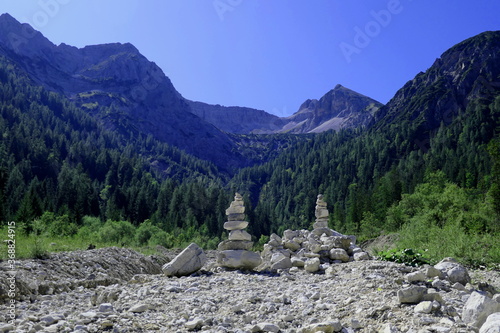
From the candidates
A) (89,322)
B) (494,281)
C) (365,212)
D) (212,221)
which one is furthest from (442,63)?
(89,322)

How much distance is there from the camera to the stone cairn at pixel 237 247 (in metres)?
17.3

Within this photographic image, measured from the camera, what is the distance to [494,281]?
1611cm

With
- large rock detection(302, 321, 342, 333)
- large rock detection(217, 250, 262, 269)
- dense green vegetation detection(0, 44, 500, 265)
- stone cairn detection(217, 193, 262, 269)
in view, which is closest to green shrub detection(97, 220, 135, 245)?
dense green vegetation detection(0, 44, 500, 265)

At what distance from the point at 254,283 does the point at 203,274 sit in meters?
3.31

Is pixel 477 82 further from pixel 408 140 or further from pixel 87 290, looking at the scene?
pixel 87 290

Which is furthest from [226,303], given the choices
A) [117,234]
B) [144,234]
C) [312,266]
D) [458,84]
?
[458,84]

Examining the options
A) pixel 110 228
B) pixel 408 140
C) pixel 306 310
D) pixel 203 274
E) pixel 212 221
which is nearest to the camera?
pixel 306 310

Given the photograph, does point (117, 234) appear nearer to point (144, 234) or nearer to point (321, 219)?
point (144, 234)

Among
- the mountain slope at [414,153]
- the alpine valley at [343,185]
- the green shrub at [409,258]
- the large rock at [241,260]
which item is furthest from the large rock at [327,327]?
the mountain slope at [414,153]

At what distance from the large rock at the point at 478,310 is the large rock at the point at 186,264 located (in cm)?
1128

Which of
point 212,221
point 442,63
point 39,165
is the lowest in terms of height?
point 212,221

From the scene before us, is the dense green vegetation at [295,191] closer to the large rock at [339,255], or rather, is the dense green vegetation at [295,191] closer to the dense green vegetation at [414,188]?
the dense green vegetation at [414,188]

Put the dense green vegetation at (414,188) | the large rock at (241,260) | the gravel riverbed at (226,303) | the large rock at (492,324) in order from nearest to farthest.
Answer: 1. the large rock at (492,324)
2. the gravel riverbed at (226,303)
3. the large rock at (241,260)
4. the dense green vegetation at (414,188)

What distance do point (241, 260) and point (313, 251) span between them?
482 cm
